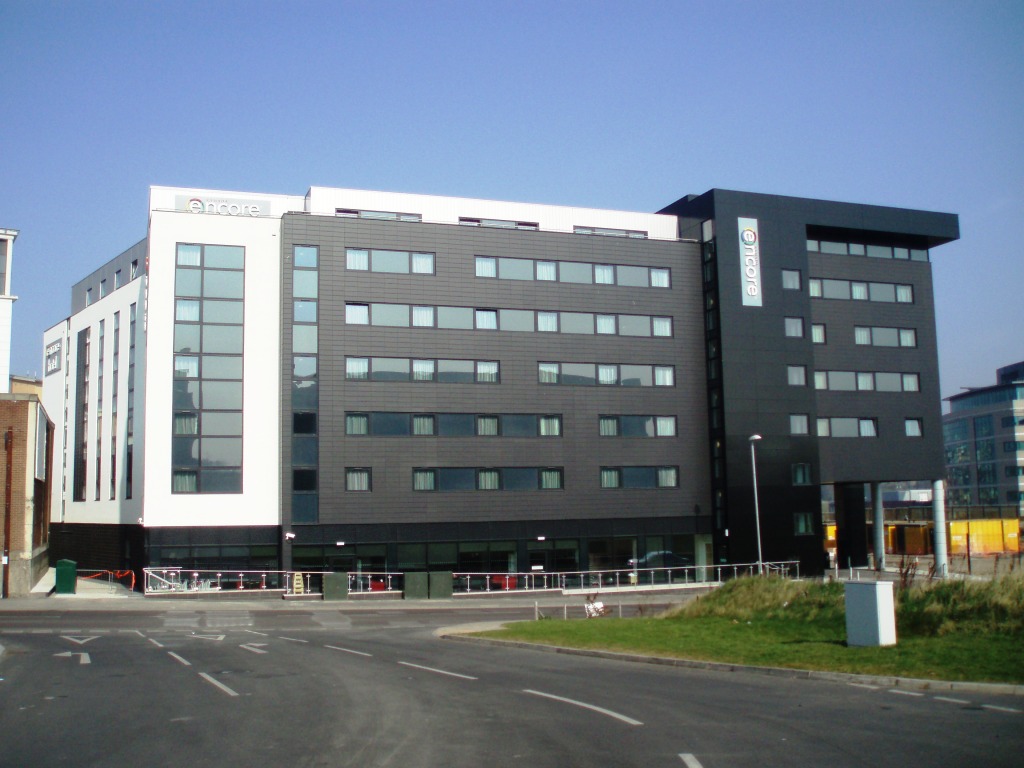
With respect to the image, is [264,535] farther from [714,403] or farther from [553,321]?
[714,403]

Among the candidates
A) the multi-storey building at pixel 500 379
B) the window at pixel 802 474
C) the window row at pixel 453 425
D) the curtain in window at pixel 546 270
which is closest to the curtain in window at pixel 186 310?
the multi-storey building at pixel 500 379

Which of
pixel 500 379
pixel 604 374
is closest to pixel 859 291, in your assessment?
pixel 604 374

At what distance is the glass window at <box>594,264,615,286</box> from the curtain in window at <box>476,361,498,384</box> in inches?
317

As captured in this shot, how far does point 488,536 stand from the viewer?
5250 cm

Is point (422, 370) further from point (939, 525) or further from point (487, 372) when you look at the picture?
point (939, 525)

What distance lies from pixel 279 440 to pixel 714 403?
24489 millimetres

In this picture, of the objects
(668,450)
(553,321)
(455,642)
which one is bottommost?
(455,642)

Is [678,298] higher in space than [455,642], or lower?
higher

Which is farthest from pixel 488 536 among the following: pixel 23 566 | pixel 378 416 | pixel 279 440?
pixel 23 566

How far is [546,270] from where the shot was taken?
55.0m

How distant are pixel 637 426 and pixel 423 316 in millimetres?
13750

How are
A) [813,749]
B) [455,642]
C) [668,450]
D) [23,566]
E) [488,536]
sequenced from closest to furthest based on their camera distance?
[813,749] < [455,642] < [23,566] < [488,536] < [668,450]

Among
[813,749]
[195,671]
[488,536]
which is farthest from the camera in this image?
[488,536]

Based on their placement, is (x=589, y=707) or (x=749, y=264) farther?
(x=749, y=264)
